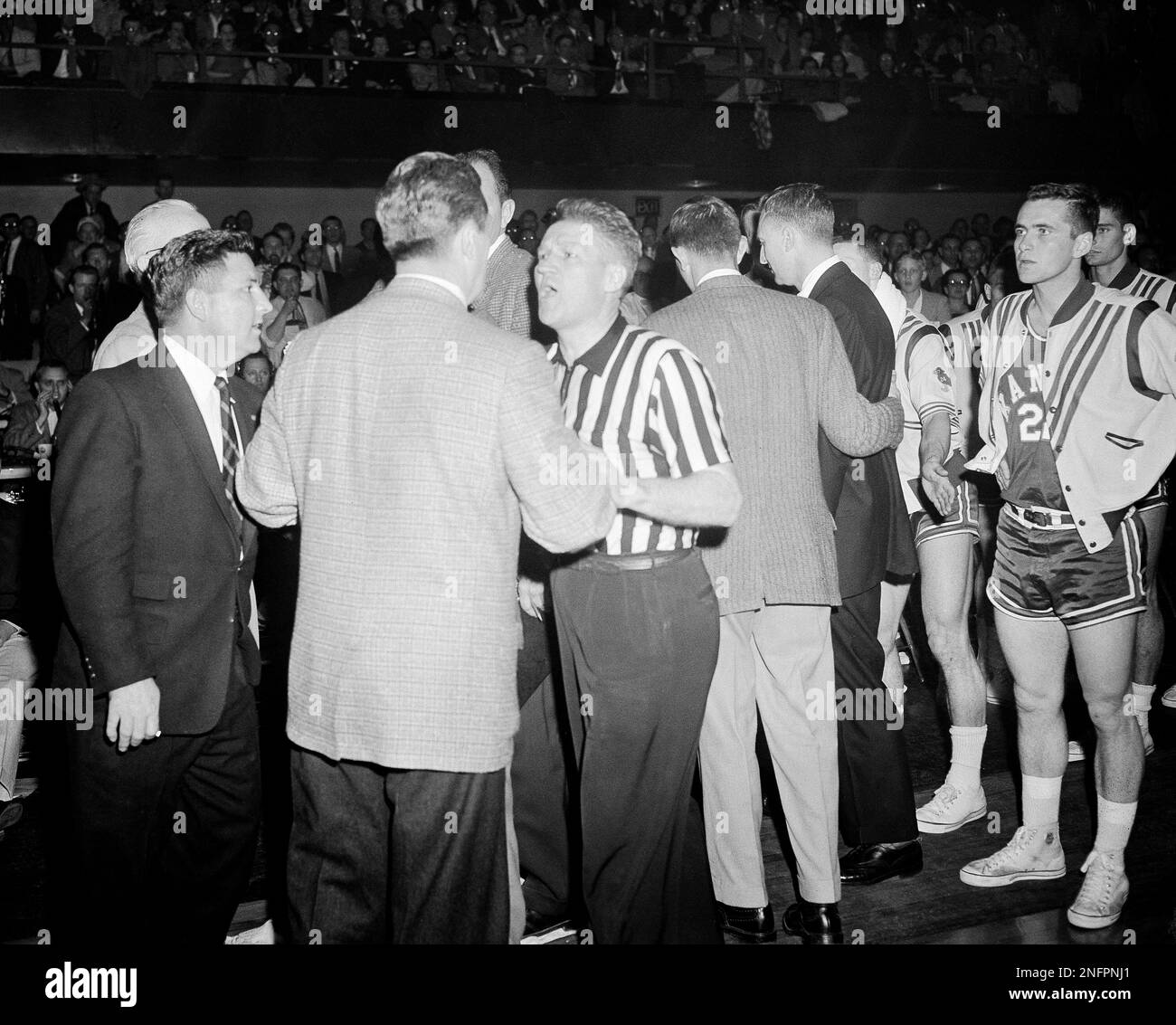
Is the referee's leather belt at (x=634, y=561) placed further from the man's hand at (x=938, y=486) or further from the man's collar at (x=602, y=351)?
the man's hand at (x=938, y=486)

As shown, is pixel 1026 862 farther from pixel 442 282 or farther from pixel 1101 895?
pixel 442 282

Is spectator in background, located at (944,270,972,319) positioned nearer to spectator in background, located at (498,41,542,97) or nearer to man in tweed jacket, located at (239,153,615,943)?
spectator in background, located at (498,41,542,97)

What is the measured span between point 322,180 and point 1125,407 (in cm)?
998

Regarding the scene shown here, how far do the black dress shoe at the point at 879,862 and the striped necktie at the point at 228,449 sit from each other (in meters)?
1.86

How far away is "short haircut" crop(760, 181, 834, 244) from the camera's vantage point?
292 cm

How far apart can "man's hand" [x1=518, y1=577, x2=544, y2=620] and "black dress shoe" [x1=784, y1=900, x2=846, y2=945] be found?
37.4 inches

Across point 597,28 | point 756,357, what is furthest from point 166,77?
point 756,357

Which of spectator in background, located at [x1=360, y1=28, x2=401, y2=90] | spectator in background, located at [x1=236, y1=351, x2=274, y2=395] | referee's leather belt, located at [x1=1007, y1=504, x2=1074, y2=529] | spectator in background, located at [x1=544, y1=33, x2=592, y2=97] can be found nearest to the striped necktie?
referee's leather belt, located at [x1=1007, y1=504, x2=1074, y2=529]

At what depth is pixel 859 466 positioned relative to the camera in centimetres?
305

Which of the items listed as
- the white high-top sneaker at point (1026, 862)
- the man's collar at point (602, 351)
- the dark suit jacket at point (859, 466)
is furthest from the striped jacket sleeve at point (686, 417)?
the white high-top sneaker at point (1026, 862)

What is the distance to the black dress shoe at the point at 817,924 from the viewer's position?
2.64 metres
